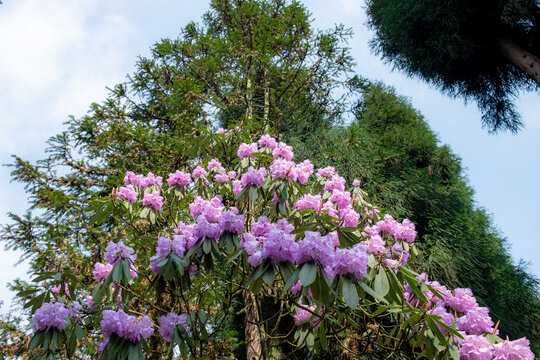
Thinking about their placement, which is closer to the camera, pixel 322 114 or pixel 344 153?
pixel 344 153

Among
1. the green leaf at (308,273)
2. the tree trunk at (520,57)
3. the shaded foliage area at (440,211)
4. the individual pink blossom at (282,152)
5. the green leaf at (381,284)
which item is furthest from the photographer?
the tree trunk at (520,57)

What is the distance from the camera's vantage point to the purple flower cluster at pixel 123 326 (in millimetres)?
1720

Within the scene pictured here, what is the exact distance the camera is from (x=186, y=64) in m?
6.93

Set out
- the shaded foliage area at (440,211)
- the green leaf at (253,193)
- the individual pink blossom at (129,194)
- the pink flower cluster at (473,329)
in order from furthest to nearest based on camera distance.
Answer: the shaded foliage area at (440,211) < the individual pink blossom at (129,194) < the green leaf at (253,193) < the pink flower cluster at (473,329)

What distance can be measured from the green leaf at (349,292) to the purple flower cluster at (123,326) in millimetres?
1059

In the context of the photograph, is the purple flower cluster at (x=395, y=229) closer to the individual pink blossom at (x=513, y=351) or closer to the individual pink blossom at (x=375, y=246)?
the individual pink blossom at (x=375, y=246)

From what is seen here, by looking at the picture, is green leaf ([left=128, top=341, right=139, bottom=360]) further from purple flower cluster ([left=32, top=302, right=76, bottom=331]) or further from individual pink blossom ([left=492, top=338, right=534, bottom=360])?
individual pink blossom ([left=492, top=338, right=534, bottom=360])

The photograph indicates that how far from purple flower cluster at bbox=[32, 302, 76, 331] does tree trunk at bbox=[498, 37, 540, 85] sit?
7204 millimetres

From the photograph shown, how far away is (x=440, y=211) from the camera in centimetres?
639

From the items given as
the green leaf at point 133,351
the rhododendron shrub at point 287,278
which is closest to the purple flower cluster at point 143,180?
the rhododendron shrub at point 287,278

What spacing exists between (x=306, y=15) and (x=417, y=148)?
393 cm

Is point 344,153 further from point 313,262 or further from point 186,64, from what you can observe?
point 313,262

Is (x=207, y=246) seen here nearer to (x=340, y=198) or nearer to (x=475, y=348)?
(x=340, y=198)

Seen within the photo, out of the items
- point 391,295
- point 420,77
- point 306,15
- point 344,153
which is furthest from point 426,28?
point 391,295
